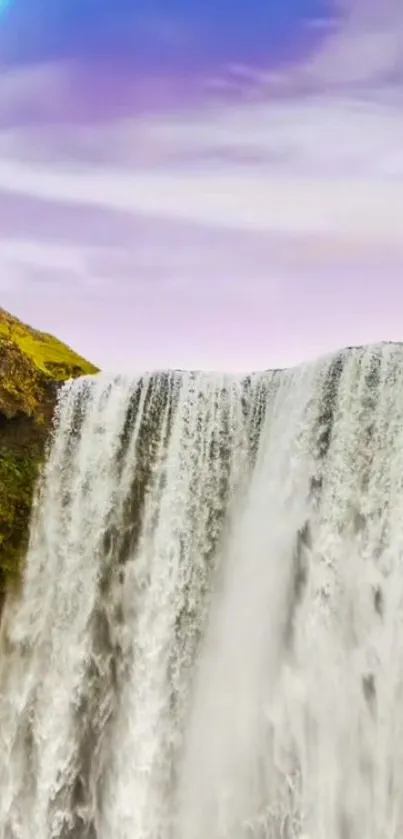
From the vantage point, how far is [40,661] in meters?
18.5

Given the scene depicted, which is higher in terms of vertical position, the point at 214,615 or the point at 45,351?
the point at 45,351

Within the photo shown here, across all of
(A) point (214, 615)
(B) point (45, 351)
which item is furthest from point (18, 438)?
(A) point (214, 615)

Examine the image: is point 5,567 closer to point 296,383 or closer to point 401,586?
point 296,383

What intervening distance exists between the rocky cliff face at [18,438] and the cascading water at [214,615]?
0.32 meters

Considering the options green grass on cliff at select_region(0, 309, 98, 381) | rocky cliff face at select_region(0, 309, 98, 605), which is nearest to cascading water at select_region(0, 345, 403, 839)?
rocky cliff face at select_region(0, 309, 98, 605)

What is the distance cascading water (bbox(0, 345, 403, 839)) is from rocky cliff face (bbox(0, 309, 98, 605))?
1.04 feet

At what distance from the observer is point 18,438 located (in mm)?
19922

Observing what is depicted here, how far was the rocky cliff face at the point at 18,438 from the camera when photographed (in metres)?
19.5

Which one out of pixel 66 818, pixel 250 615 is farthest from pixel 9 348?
pixel 66 818

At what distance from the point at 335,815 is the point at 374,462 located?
5.91 metres

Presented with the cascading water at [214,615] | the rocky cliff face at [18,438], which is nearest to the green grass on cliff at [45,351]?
the rocky cliff face at [18,438]

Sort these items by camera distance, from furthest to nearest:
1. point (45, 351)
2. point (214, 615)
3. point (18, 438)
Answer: point (45, 351)
point (18, 438)
point (214, 615)

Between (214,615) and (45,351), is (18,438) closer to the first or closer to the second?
(45,351)

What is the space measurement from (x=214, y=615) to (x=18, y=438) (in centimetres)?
607
